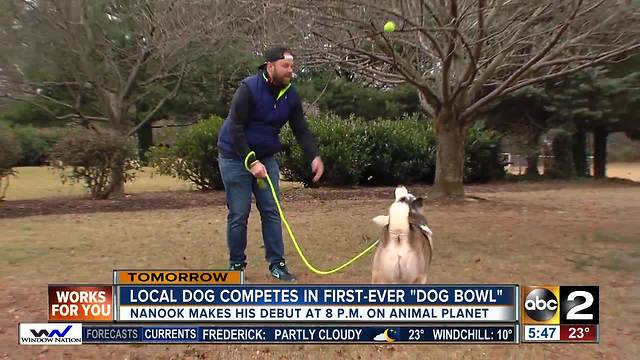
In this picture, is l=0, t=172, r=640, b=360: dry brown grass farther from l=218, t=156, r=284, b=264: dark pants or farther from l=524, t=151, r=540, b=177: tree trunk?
l=524, t=151, r=540, b=177: tree trunk

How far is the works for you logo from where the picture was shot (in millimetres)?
4285

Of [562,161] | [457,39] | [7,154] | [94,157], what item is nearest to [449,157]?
[457,39]

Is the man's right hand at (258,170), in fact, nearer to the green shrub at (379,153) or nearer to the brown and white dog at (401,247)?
the brown and white dog at (401,247)

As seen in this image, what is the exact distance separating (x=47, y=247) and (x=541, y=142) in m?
16.8

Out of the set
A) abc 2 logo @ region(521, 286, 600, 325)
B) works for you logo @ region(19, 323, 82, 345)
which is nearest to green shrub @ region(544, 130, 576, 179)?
abc 2 logo @ region(521, 286, 600, 325)

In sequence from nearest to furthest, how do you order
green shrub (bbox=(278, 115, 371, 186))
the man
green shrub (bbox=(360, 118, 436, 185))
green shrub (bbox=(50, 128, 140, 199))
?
the man < green shrub (bbox=(50, 128, 140, 199)) < green shrub (bbox=(278, 115, 371, 186)) < green shrub (bbox=(360, 118, 436, 185))

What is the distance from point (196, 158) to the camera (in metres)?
16.4

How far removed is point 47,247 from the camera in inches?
316

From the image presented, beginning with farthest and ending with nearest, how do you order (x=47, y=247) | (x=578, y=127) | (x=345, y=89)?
(x=345, y=89), (x=578, y=127), (x=47, y=247)

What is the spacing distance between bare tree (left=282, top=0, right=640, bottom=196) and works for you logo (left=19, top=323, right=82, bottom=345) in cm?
539

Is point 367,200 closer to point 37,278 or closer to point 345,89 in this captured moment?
point 37,278

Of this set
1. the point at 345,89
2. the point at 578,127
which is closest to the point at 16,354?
the point at 578,127

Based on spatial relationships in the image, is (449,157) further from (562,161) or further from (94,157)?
(562,161)

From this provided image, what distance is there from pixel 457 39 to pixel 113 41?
9.42 metres
